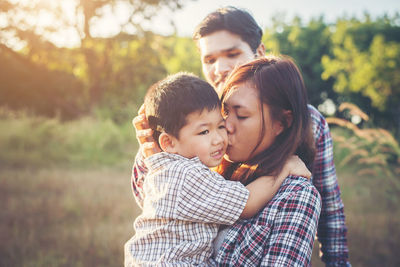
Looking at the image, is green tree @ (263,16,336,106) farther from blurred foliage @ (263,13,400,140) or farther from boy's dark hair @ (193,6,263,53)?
boy's dark hair @ (193,6,263,53)

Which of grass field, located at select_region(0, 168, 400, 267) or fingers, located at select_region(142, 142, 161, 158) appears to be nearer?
fingers, located at select_region(142, 142, 161, 158)

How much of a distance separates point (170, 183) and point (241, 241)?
0.44 m

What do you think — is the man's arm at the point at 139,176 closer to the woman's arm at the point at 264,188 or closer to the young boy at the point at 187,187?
the young boy at the point at 187,187

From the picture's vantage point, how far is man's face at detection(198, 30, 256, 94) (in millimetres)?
2689

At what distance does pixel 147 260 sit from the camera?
1.71 metres

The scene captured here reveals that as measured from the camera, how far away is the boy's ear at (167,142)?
1.88m

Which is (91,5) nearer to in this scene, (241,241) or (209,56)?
(209,56)

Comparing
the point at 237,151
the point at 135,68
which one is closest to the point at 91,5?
the point at 135,68

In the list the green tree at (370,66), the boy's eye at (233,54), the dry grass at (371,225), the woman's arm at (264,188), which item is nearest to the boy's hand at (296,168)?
the woman's arm at (264,188)

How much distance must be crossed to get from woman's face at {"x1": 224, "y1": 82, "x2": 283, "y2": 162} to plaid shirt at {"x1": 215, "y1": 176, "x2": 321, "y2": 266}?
1.05 feet

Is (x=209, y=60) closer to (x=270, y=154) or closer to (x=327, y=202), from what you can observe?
(x=270, y=154)

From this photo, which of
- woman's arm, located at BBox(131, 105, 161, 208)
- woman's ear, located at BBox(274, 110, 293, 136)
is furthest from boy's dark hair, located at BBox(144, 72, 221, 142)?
woman's ear, located at BBox(274, 110, 293, 136)

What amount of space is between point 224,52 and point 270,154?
120 cm

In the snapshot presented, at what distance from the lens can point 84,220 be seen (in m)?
5.35
